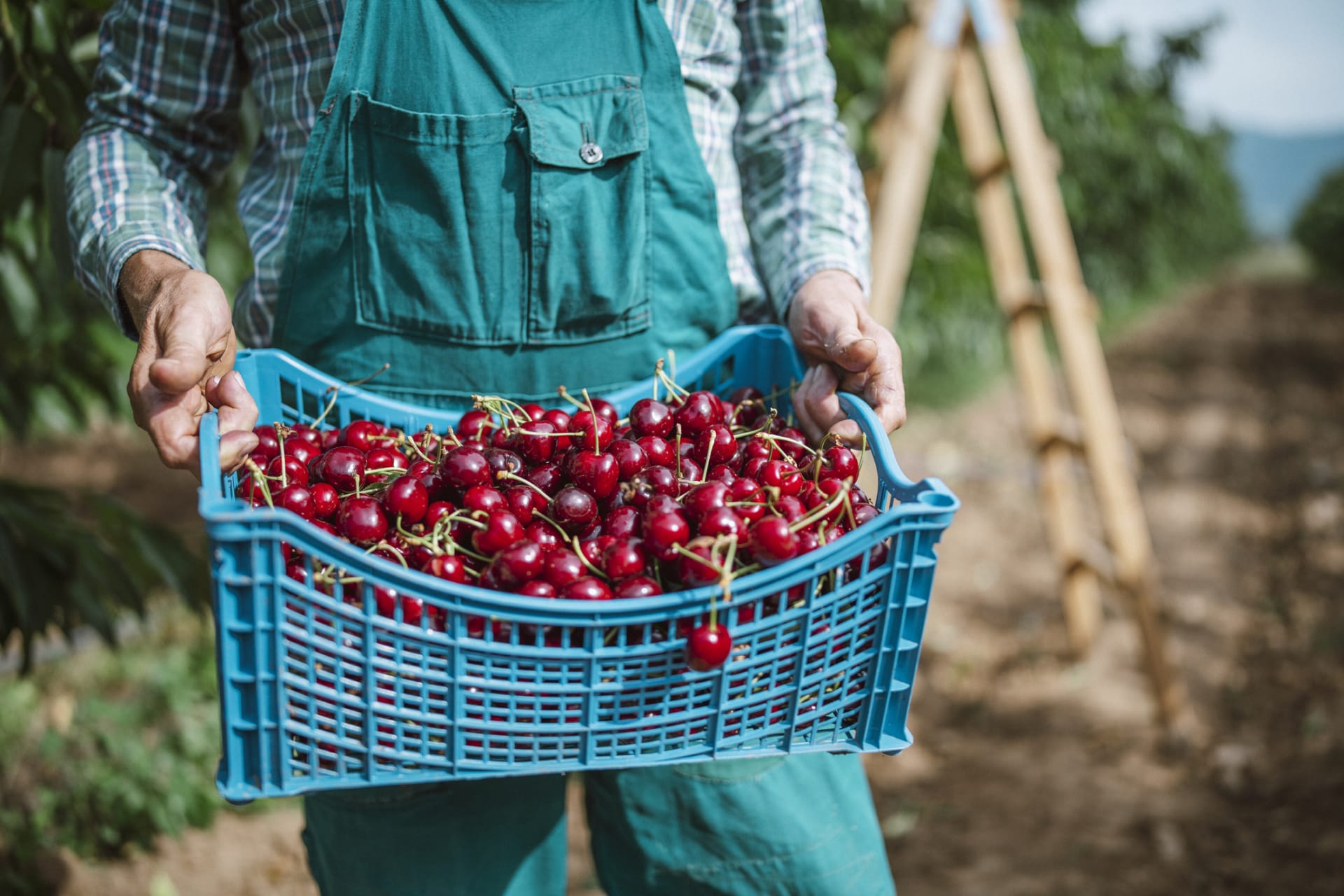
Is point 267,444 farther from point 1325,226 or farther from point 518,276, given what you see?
point 1325,226

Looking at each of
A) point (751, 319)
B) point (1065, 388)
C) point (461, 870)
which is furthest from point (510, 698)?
point (1065, 388)

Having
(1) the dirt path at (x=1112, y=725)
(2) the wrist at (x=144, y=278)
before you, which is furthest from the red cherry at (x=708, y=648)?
(1) the dirt path at (x=1112, y=725)

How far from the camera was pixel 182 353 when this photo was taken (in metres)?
1.23

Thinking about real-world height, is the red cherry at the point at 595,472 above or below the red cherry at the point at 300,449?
below

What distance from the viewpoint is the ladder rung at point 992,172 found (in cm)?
367

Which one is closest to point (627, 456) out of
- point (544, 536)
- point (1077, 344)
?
point (544, 536)

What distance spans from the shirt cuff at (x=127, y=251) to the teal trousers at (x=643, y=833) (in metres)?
0.73

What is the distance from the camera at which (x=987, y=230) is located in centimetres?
381

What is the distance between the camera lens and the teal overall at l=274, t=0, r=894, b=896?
140 cm

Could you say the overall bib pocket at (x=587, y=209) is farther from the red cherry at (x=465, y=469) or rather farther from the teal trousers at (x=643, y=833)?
the teal trousers at (x=643, y=833)

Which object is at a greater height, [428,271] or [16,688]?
[428,271]

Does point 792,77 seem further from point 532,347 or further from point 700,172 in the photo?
point 532,347

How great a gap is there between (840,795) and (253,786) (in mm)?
833

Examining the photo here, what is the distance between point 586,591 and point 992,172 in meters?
3.10
